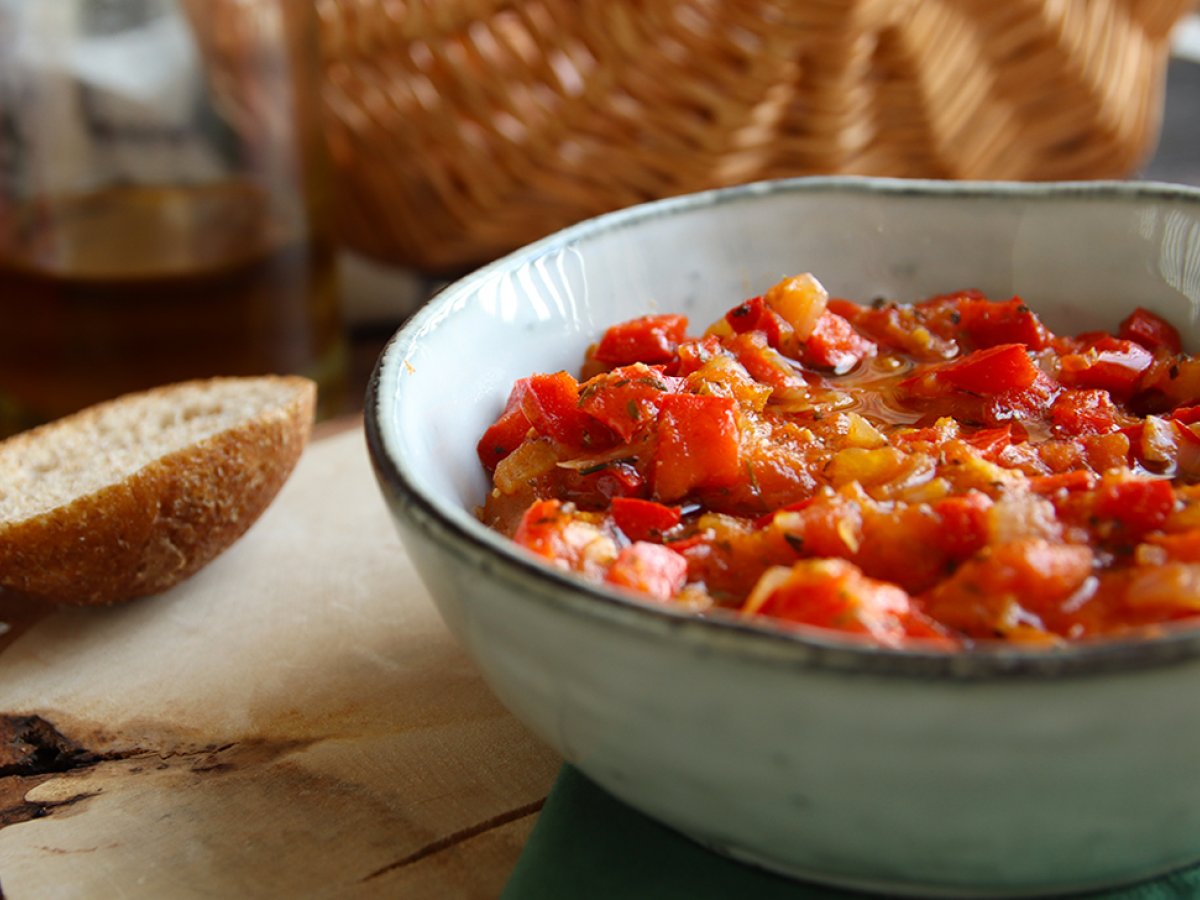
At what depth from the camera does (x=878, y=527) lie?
1763 millimetres

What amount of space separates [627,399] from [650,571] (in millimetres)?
460

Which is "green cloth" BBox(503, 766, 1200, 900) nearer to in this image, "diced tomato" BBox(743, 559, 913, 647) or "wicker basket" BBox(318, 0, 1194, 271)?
"diced tomato" BBox(743, 559, 913, 647)

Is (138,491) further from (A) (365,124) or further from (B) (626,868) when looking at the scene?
(A) (365,124)

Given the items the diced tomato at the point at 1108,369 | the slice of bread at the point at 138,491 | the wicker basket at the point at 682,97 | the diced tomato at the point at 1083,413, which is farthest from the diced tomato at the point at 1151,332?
the slice of bread at the point at 138,491

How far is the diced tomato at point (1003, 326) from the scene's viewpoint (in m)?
2.48

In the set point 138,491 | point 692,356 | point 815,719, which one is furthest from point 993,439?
point 138,491

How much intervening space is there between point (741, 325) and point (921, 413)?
0.36 meters

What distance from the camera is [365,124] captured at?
4254 mm

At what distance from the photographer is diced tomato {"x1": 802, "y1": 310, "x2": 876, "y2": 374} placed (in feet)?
8.04

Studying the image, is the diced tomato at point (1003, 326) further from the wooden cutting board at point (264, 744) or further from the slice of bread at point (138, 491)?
the slice of bread at point (138, 491)

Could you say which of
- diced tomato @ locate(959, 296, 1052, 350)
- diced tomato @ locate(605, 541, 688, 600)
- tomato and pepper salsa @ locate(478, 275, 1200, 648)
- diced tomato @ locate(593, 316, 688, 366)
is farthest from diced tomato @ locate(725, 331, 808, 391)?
diced tomato @ locate(605, 541, 688, 600)

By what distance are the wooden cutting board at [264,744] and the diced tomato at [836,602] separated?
2.00 ft

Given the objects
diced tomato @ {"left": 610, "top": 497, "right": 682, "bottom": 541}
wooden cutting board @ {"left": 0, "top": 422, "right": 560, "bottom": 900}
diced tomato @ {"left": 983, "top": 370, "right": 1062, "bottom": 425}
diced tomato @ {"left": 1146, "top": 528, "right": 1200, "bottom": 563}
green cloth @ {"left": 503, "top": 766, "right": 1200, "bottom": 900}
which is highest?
diced tomato @ {"left": 1146, "top": 528, "right": 1200, "bottom": 563}

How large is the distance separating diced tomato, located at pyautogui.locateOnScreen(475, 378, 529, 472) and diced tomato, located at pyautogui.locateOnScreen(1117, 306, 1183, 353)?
3.77ft
